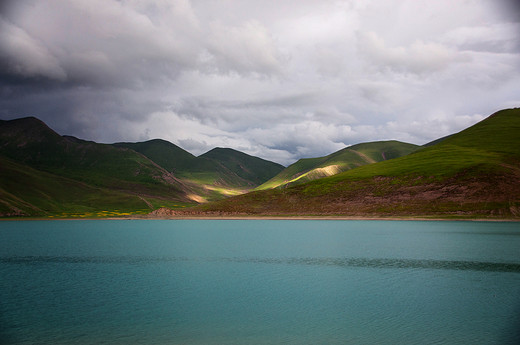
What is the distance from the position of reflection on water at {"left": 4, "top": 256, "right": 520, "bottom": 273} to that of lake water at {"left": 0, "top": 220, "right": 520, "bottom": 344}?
0.46ft

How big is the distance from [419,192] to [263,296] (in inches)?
5414

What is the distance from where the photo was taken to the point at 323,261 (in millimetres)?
48625

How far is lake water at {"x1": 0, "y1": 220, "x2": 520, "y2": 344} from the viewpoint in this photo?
2306cm

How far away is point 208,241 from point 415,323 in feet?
173

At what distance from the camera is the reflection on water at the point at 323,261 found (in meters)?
44.5

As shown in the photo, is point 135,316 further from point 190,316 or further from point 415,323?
point 415,323

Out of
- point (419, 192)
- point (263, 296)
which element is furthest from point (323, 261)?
point (419, 192)

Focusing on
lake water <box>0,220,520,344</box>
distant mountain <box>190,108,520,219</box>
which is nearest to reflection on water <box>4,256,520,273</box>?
lake water <box>0,220,520,344</box>

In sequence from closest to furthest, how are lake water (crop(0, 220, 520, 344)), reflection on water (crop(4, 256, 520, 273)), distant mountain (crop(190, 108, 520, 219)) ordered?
1. lake water (crop(0, 220, 520, 344))
2. reflection on water (crop(4, 256, 520, 273))
3. distant mountain (crop(190, 108, 520, 219))

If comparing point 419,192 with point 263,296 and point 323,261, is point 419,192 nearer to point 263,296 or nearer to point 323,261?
point 323,261

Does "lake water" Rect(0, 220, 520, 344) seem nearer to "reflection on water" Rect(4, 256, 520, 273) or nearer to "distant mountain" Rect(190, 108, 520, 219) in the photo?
"reflection on water" Rect(4, 256, 520, 273)

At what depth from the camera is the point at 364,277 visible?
38969 mm

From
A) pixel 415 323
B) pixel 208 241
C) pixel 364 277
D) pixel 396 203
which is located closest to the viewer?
pixel 415 323


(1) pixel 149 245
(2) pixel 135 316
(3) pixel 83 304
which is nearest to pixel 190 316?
(2) pixel 135 316
